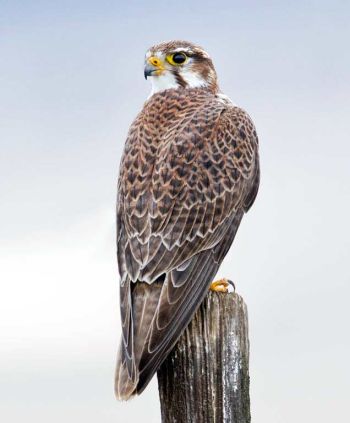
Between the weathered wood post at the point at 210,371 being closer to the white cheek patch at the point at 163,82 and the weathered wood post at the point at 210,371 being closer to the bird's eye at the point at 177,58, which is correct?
the white cheek patch at the point at 163,82

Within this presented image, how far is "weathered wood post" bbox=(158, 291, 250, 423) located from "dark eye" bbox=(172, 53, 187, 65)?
101 inches

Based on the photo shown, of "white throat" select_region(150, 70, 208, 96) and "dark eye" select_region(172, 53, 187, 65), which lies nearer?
"white throat" select_region(150, 70, 208, 96)

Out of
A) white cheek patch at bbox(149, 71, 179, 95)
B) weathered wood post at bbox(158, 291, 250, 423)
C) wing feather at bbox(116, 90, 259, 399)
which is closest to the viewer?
weathered wood post at bbox(158, 291, 250, 423)

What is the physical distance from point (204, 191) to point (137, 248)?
0.68 m

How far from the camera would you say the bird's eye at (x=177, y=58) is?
705 centimetres

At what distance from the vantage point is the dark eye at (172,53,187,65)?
708cm

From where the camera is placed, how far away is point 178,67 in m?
7.07

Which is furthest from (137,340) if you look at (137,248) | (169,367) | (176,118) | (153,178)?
(176,118)

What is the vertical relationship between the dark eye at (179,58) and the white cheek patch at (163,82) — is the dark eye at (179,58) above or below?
above

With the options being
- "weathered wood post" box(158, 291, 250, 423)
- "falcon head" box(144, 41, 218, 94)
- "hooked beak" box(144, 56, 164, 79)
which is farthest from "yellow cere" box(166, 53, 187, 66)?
"weathered wood post" box(158, 291, 250, 423)

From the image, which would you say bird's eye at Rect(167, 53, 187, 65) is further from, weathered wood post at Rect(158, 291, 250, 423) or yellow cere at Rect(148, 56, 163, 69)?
weathered wood post at Rect(158, 291, 250, 423)

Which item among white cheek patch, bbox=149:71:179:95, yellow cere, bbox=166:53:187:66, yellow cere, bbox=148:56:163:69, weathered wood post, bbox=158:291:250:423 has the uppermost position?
yellow cere, bbox=166:53:187:66

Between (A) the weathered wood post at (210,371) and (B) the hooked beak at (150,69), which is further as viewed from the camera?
(B) the hooked beak at (150,69)

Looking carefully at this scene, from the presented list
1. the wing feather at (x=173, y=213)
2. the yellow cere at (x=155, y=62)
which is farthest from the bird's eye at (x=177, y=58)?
the wing feather at (x=173, y=213)
